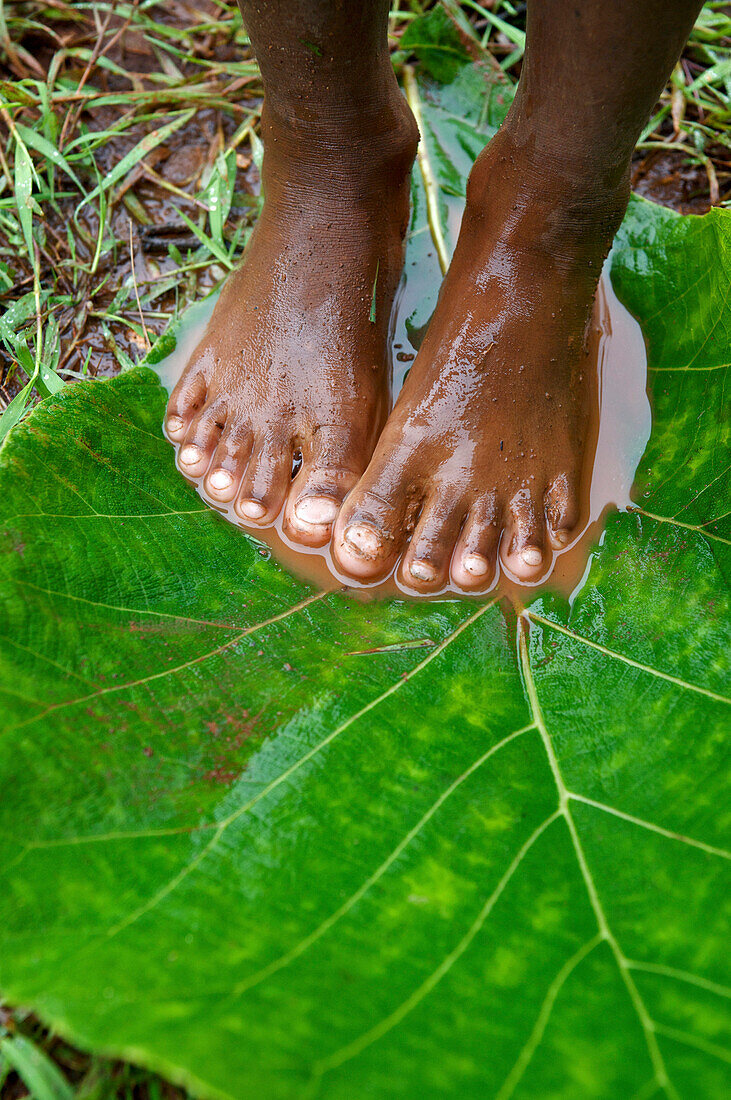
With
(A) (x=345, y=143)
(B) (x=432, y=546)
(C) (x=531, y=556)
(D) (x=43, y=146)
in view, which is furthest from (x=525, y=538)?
(D) (x=43, y=146)

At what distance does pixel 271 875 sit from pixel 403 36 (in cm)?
177

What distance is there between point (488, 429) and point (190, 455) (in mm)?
507

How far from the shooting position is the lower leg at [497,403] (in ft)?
3.97

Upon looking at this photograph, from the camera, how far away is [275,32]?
3.68 ft

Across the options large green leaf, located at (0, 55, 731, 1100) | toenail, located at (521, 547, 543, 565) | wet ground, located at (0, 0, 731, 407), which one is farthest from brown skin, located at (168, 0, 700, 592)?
wet ground, located at (0, 0, 731, 407)

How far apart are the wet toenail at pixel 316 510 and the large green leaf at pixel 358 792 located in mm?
94

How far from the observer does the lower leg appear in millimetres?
1211

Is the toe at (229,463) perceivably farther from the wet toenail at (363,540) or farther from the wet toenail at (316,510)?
the wet toenail at (363,540)

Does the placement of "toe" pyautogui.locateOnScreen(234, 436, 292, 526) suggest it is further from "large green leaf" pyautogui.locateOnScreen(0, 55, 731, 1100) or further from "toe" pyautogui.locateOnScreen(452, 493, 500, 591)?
"toe" pyautogui.locateOnScreen(452, 493, 500, 591)

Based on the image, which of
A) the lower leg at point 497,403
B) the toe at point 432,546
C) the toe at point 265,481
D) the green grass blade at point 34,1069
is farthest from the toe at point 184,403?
the green grass blade at point 34,1069

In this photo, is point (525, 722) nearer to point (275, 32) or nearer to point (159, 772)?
point (159, 772)

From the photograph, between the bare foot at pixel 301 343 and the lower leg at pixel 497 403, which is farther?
the bare foot at pixel 301 343

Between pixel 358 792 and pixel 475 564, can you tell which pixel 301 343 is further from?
pixel 358 792

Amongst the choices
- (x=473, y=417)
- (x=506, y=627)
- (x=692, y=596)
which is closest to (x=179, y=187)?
(x=473, y=417)
